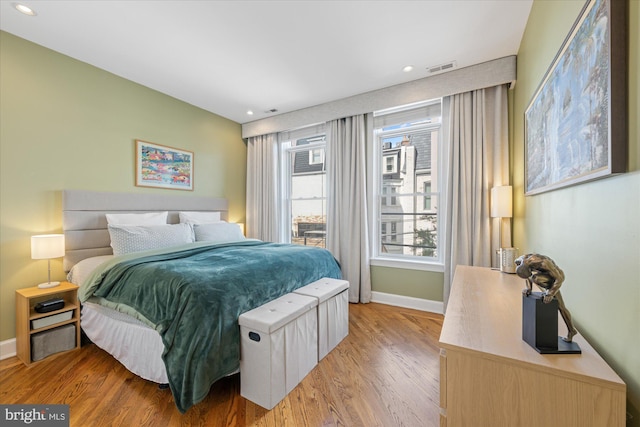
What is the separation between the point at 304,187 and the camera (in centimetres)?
437

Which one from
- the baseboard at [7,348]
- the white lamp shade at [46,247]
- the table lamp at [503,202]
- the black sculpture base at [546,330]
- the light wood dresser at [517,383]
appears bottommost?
the baseboard at [7,348]

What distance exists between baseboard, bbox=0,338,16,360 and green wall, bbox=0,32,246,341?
0.19ft

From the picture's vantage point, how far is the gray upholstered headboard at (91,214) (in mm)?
2572

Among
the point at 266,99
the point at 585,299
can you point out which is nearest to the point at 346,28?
the point at 266,99

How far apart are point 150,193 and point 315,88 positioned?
245 cm

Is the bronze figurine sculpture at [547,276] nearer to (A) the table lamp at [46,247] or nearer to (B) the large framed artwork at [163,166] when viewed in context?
(A) the table lamp at [46,247]

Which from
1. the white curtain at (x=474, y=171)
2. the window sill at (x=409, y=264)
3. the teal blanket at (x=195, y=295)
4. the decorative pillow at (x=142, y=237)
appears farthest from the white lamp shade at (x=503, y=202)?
the decorative pillow at (x=142, y=237)

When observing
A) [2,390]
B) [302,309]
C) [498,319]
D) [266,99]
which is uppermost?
[266,99]

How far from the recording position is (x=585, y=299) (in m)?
1.12

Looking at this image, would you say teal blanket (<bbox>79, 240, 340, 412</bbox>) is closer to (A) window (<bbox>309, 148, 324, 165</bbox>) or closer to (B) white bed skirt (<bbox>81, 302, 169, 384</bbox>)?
(B) white bed skirt (<bbox>81, 302, 169, 384</bbox>)

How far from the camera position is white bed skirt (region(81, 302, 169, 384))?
1.75 meters

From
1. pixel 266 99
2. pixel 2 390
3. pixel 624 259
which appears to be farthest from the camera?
pixel 266 99

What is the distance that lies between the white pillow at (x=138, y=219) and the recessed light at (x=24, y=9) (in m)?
1.74

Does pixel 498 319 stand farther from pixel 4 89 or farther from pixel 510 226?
pixel 4 89
